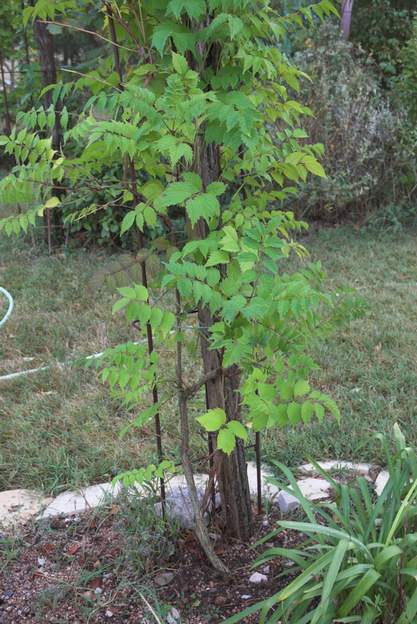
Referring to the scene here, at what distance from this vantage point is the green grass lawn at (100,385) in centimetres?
267

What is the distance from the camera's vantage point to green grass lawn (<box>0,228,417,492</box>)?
2.67 meters

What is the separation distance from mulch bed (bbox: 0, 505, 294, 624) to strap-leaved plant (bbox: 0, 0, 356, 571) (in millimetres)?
95

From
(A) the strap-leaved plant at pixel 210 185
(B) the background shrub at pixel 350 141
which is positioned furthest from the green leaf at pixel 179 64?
(B) the background shrub at pixel 350 141

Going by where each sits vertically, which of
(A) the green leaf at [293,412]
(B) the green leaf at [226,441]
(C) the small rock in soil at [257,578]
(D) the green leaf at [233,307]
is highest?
(D) the green leaf at [233,307]

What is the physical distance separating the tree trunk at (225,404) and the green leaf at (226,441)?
0.17 m

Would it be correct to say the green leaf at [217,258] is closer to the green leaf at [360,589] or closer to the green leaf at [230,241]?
the green leaf at [230,241]

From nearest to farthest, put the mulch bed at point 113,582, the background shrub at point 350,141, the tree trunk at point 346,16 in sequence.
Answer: the mulch bed at point 113,582, the background shrub at point 350,141, the tree trunk at point 346,16

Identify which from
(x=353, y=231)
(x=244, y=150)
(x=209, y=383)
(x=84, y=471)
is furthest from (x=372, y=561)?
(x=353, y=231)

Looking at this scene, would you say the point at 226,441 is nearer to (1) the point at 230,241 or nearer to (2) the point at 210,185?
(1) the point at 230,241

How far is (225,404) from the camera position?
Answer: 1893 mm

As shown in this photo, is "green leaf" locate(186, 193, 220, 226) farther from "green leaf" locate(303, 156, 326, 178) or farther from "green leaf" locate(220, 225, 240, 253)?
"green leaf" locate(303, 156, 326, 178)

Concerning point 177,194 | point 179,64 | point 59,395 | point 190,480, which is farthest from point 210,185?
point 59,395

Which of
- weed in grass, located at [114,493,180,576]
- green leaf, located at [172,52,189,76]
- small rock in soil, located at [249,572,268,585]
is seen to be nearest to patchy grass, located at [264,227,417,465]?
small rock in soil, located at [249,572,268,585]

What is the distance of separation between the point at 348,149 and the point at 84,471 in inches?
176
